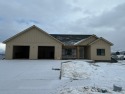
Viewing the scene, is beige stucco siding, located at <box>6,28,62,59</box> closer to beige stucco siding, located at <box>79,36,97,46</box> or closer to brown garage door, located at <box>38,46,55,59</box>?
beige stucco siding, located at <box>79,36,97,46</box>

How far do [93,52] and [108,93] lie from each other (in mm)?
21087

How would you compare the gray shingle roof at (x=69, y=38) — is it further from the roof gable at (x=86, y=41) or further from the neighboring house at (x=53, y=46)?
the roof gable at (x=86, y=41)

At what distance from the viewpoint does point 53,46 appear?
1065 inches

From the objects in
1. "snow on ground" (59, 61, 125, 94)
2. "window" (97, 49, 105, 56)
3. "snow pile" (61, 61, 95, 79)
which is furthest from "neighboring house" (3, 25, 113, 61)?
"snow on ground" (59, 61, 125, 94)

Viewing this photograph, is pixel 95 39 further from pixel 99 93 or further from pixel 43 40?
pixel 99 93

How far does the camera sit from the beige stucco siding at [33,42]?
26.0 meters

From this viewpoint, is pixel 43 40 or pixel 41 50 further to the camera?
pixel 41 50

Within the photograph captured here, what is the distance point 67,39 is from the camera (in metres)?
31.2

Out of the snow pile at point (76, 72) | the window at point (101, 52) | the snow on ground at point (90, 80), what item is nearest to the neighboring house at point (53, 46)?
the window at point (101, 52)

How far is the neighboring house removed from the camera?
2611 cm

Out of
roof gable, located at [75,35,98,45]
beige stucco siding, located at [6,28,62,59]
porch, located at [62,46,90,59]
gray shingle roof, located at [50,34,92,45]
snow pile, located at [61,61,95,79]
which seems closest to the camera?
snow pile, located at [61,61,95,79]

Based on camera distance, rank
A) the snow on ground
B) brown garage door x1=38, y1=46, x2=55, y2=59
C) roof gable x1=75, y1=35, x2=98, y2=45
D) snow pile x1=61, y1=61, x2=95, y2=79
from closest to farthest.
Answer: the snow on ground
snow pile x1=61, y1=61, x2=95, y2=79
roof gable x1=75, y1=35, x2=98, y2=45
brown garage door x1=38, y1=46, x2=55, y2=59

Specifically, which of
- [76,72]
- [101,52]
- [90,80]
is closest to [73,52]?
[101,52]

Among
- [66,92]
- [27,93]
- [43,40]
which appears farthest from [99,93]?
[43,40]
